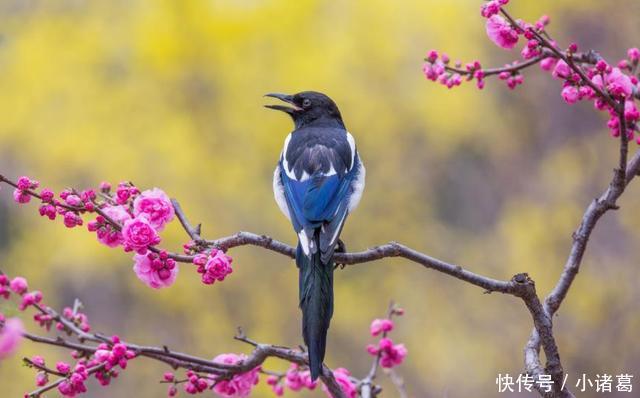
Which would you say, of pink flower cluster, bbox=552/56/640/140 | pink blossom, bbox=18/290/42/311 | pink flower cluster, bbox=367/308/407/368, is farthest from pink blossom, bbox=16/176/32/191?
pink flower cluster, bbox=552/56/640/140

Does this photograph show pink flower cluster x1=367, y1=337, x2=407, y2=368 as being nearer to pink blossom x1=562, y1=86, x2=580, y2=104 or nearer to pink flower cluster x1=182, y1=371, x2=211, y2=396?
pink flower cluster x1=182, y1=371, x2=211, y2=396

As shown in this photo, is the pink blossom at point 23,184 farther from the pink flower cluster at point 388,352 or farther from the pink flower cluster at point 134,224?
the pink flower cluster at point 388,352

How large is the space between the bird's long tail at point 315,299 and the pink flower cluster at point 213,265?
1.05ft

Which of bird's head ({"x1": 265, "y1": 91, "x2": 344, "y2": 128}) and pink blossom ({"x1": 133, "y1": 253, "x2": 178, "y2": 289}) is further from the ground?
bird's head ({"x1": 265, "y1": 91, "x2": 344, "y2": 128})

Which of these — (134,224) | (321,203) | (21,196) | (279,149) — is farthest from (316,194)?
(279,149)

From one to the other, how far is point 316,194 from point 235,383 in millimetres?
717

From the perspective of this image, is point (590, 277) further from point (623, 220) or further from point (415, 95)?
point (415, 95)

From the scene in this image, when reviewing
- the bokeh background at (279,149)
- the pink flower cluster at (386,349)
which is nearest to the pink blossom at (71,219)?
the pink flower cluster at (386,349)

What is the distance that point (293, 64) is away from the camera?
769 centimetres

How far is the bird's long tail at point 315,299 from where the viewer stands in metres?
2.25

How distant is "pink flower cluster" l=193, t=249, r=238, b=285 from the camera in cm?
204

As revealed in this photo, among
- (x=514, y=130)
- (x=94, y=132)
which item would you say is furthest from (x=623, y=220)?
(x=94, y=132)

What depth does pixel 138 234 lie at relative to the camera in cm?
200

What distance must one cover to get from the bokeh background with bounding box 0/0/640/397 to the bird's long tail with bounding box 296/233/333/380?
4.61m
